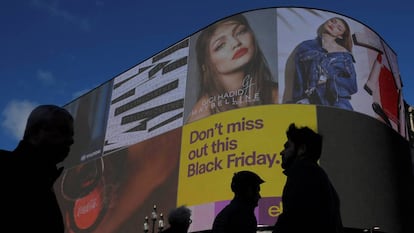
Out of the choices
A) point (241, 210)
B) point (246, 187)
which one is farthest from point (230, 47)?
point (241, 210)

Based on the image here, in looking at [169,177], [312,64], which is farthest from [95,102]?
[312,64]

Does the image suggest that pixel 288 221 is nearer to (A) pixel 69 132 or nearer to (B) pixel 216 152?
(A) pixel 69 132

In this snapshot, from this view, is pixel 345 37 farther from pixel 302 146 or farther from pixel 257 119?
pixel 302 146

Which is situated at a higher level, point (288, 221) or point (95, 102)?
point (95, 102)

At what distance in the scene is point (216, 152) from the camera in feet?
87.9

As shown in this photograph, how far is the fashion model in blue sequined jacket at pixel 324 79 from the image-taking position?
86.9 ft

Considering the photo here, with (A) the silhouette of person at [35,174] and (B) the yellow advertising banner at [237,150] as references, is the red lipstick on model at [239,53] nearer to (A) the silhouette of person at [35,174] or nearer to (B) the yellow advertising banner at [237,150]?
(B) the yellow advertising banner at [237,150]

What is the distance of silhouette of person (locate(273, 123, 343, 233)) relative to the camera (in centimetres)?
276

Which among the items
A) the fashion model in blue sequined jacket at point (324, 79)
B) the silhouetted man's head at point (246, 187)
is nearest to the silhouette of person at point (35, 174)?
the silhouetted man's head at point (246, 187)

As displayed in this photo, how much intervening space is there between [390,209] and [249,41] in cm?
1260

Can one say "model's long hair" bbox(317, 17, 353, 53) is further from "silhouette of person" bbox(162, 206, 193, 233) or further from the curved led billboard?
"silhouette of person" bbox(162, 206, 193, 233)

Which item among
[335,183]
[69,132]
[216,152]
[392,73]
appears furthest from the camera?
[392,73]

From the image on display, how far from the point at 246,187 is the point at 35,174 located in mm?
2131

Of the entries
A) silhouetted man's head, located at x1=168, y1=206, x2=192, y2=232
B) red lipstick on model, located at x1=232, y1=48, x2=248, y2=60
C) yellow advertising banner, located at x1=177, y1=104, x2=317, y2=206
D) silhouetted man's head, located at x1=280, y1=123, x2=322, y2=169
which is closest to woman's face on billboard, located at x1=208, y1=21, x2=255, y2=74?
red lipstick on model, located at x1=232, y1=48, x2=248, y2=60
